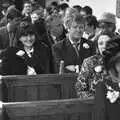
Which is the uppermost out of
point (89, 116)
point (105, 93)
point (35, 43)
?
point (35, 43)

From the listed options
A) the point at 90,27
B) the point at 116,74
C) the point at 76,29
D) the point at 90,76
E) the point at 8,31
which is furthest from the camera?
the point at 90,27

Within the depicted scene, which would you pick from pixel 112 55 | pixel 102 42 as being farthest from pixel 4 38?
pixel 112 55

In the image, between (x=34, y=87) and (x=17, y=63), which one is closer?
(x=34, y=87)

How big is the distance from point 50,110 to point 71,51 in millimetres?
1607

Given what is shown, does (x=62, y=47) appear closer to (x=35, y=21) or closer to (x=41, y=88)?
(x=41, y=88)

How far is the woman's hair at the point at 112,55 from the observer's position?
251 cm

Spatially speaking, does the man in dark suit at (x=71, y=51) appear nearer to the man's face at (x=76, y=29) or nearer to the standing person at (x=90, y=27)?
the man's face at (x=76, y=29)

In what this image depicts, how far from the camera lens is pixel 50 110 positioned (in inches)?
112

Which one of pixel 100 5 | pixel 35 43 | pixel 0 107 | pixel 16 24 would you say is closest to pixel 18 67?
pixel 35 43

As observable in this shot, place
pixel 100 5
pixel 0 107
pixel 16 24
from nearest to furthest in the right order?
1. pixel 0 107
2. pixel 16 24
3. pixel 100 5

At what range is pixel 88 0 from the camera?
27.1 feet

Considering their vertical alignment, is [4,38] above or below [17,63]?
above

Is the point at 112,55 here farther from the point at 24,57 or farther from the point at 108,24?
the point at 24,57

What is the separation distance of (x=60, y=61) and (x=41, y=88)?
1.70 ft
